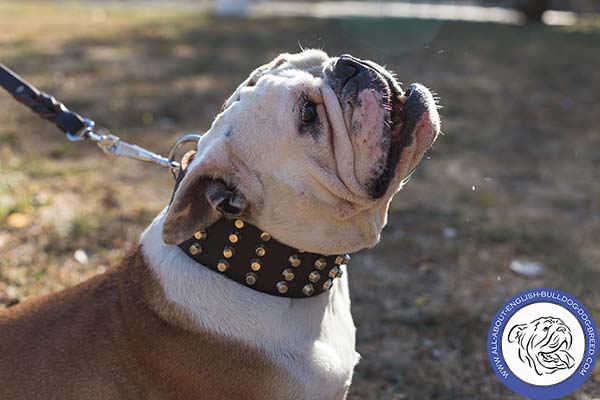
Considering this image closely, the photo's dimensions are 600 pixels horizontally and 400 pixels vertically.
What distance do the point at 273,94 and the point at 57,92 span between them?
671 cm

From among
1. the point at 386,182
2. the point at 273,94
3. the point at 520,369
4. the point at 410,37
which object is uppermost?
the point at 273,94

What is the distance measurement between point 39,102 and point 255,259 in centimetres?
179

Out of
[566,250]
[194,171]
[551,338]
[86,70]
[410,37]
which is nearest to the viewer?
[194,171]

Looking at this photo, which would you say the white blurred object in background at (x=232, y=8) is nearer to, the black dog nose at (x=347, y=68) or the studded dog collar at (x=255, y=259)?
the black dog nose at (x=347, y=68)

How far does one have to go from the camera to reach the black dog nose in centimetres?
271

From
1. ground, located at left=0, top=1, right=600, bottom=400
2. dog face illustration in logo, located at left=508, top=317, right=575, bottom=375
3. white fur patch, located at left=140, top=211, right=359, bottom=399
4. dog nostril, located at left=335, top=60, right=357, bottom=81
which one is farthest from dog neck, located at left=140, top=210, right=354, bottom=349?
dog face illustration in logo, located at left=508, top=317, right=575, bottom=375

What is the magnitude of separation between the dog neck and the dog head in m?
0.25

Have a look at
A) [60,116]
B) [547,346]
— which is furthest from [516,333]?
[60,116]

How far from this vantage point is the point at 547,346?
10.3 ft

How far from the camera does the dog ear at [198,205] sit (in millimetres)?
2471

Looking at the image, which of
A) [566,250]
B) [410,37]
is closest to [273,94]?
[566,250]

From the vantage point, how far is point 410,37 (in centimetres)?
1422

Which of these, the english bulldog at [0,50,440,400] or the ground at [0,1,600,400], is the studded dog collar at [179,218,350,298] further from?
the ground at [0,1,600,400]

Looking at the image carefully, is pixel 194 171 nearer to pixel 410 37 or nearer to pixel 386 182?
pixel 386 182
